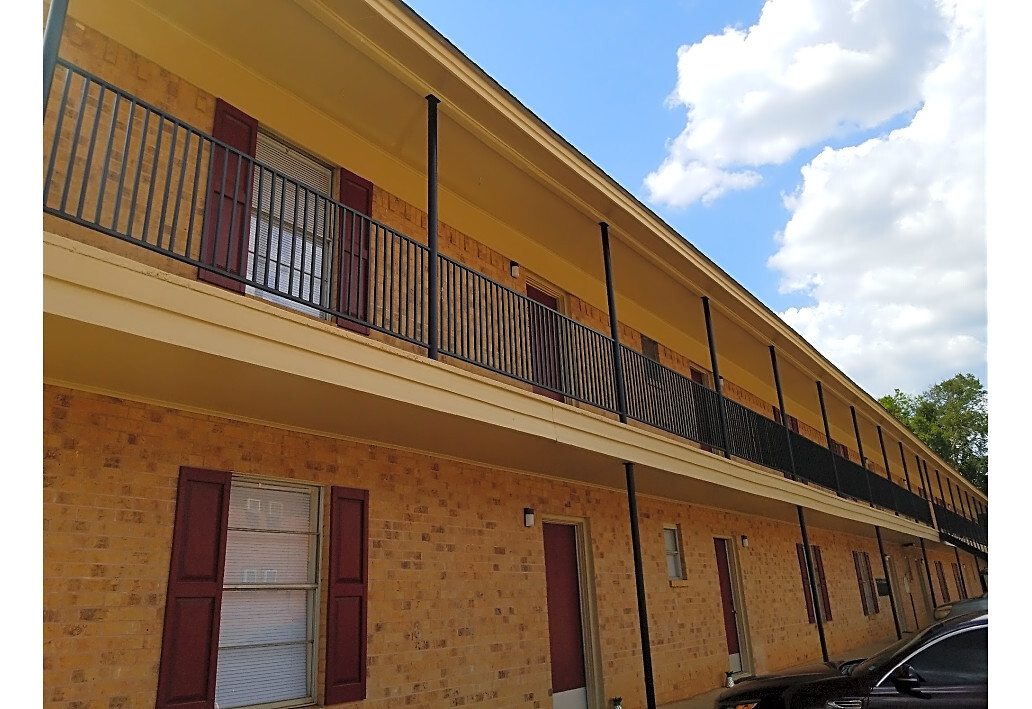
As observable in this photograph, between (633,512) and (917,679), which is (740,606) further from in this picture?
(917,679)

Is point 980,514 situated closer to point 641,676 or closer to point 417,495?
point 641,676

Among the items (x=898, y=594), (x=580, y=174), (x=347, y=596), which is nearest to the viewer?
(x=347, y=596)

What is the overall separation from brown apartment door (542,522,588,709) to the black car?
3028mm

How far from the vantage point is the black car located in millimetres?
5516

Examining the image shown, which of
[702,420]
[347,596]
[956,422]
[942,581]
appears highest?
[956,422]

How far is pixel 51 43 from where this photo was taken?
4043 millimetres

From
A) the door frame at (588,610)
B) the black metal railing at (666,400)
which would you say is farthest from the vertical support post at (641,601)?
the door frame at (588,610)

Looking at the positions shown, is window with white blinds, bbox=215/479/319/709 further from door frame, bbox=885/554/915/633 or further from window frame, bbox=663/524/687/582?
door frame, bbox=885/554/915/633

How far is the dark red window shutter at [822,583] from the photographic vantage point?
1740cm

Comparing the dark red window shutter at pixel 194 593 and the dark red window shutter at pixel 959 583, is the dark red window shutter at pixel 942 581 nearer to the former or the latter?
the dark red window shutter at pixel 959 583

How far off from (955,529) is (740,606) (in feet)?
63.0

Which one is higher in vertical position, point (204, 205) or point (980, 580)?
point (204, 205)

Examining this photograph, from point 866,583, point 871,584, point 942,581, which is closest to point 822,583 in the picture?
point 866,583

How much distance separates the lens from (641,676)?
10.0m
